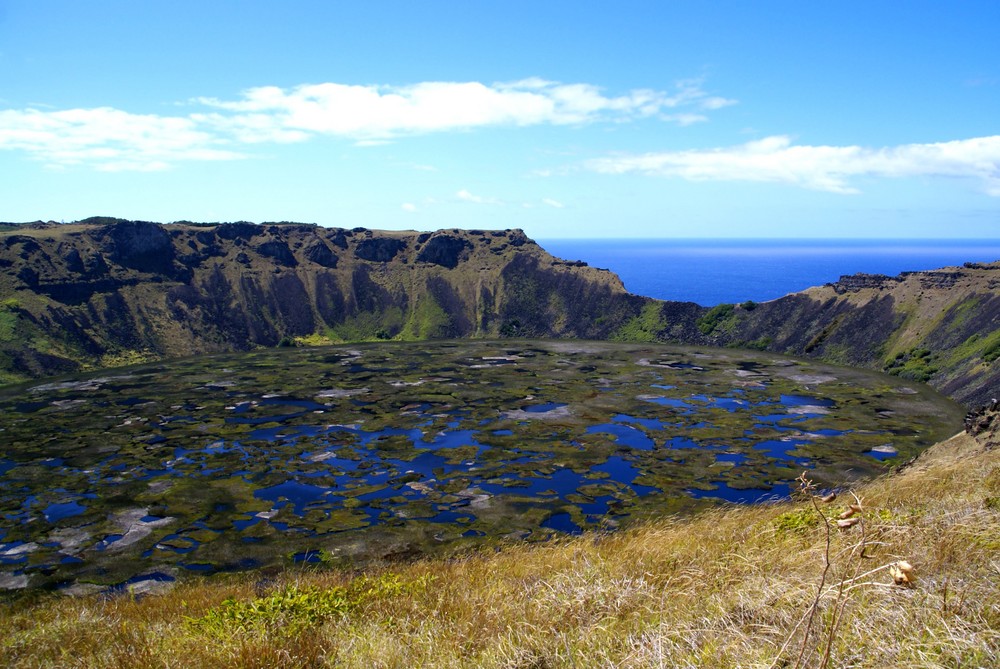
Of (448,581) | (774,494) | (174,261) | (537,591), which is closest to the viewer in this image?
(537,591)

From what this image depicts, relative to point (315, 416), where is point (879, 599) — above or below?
above

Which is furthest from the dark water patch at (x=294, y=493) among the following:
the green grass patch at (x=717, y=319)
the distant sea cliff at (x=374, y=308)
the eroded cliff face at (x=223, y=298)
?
the green grass patch at (x=717, y=319)

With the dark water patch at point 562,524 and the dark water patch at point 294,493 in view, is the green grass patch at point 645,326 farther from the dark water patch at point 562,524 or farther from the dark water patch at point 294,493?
the dark water patch at point 294,493

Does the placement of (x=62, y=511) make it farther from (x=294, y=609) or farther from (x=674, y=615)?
(x=674, y=615)

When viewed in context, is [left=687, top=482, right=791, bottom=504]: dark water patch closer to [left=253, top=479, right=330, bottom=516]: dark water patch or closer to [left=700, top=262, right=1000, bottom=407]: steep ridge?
[left=253, top=479, right=330, bottom=516]: dark water patch

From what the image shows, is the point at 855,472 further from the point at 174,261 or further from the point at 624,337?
the point at 174,261

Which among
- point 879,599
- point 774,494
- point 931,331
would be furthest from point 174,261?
point 879,599
